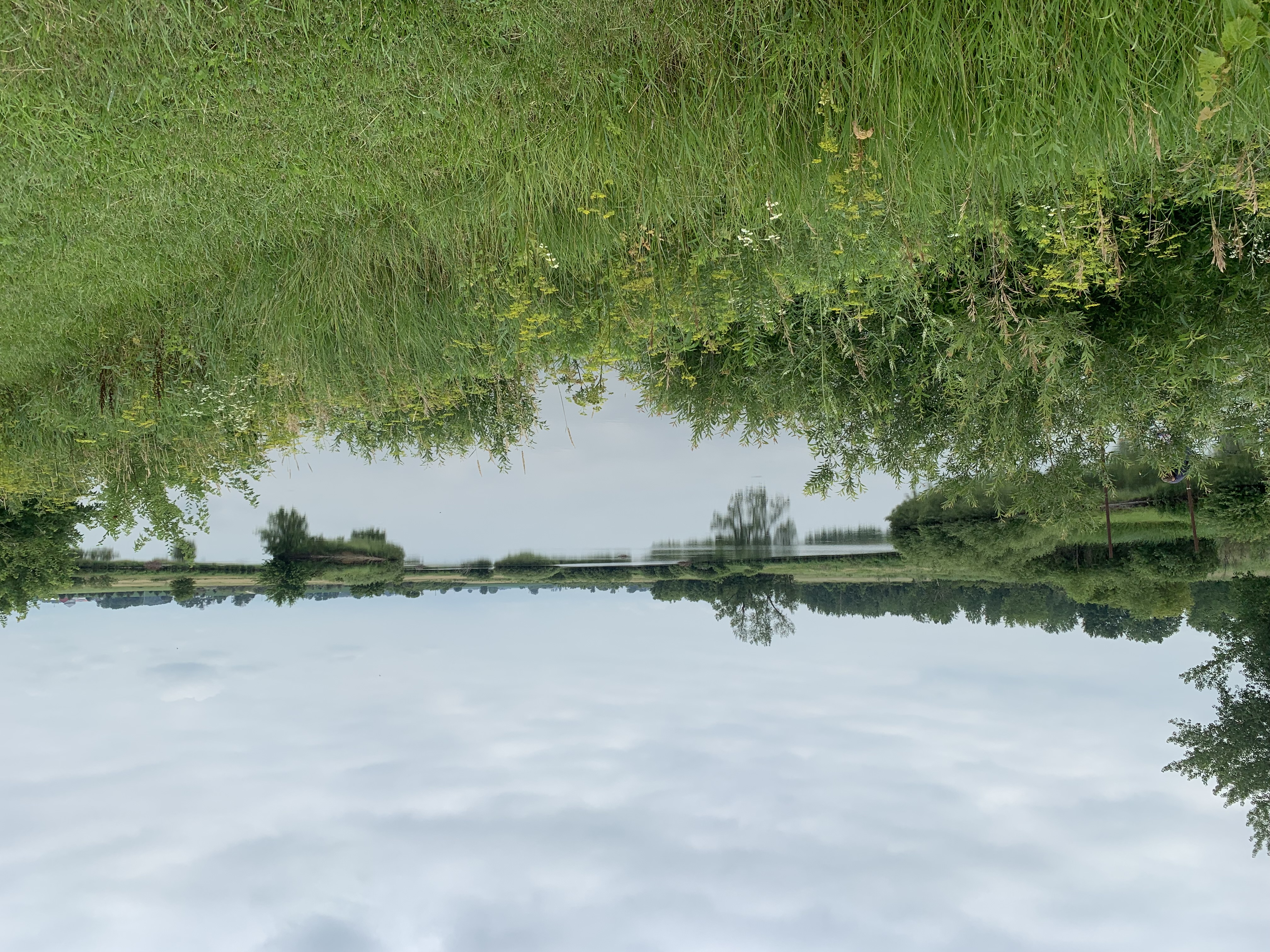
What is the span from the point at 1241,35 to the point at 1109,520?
27.5ft

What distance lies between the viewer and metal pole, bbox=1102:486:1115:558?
352 inches

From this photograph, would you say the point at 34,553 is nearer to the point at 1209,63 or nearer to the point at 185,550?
the point at 185,550

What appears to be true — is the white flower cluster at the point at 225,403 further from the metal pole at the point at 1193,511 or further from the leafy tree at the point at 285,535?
the metal pole at the point at 1193,511

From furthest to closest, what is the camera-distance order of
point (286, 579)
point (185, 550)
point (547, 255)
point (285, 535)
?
point (286, 579), point (285, 535), point (185, 550), point (547, 255)

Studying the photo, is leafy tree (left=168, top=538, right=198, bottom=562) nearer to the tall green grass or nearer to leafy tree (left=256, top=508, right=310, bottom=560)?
leafy tree (left=256, top=508, right=310, bottom=560)

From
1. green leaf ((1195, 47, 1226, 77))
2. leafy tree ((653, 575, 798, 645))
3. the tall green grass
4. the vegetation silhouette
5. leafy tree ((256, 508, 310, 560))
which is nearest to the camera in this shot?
green leaf ((1195, 47, 1226, 77))

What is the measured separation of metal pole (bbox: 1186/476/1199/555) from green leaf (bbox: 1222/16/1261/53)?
8.43 m

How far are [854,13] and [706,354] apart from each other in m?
3.99

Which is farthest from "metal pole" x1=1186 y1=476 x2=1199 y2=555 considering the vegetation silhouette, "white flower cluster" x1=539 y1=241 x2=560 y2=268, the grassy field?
"white flower cluster" x1=539 y1=241 x2=560 y2=268

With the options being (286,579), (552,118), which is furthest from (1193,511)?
(286,579)

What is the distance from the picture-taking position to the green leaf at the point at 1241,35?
2.39m

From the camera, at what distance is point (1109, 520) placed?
916cm

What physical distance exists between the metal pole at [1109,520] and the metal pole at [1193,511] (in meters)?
0.94

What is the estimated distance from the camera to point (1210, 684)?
9633 mm
